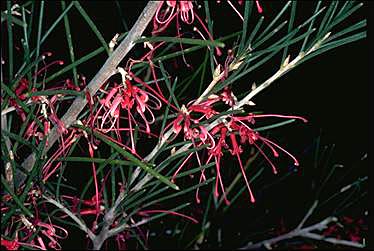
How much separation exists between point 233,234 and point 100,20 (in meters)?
0.35

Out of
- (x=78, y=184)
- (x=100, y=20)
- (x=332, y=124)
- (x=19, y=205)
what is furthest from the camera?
(x=332, y=124)

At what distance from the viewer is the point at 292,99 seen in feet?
2.97

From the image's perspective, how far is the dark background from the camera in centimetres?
77

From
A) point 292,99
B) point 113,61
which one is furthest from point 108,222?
point 292,99

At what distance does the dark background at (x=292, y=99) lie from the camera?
0.77 metres

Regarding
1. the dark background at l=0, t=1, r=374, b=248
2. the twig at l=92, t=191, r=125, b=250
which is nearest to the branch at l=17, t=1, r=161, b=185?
the twig at l=92, t=191, r=125, b=250

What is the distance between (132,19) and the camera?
825 millimetres

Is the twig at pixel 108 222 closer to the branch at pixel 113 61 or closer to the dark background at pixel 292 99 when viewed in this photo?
the branch at pixel 113 61

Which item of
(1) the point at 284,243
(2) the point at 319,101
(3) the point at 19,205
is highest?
(3) the point at 19,205

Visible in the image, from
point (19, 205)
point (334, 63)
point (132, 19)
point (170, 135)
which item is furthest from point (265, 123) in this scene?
point (19, 205)

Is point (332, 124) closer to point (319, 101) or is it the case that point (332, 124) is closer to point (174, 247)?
point (319, 101)

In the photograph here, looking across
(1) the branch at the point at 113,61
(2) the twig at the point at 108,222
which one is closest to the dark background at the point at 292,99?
(2) the twig at the point at 108,222

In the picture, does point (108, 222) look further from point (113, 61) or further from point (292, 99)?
point (292, 99)

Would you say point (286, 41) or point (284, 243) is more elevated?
point (286, 41)
